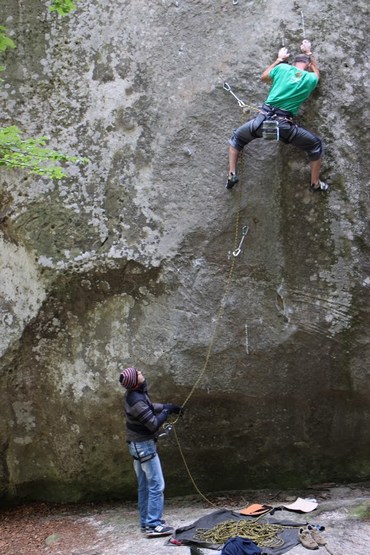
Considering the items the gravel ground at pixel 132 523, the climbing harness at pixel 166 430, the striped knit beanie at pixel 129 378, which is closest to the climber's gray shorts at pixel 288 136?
the striped knit beanie at pixel 129 378

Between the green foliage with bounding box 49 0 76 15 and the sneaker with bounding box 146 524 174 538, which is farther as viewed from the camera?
the sneaker with bounding box 146 524 174 538

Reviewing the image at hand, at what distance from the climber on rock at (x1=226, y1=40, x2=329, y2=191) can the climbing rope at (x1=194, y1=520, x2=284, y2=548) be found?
3.36 meters

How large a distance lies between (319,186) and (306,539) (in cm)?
348

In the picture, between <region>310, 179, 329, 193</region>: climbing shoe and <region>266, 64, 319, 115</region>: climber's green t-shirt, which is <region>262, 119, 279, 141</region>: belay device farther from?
<region>310, 179, 329, 193</region>: climbing shoe

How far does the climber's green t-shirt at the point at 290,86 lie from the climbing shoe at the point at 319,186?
797mm

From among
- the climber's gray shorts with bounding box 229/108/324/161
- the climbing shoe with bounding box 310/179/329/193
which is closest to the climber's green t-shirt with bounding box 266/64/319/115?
the climber's gray shorts with bounding box 229/108/324/161

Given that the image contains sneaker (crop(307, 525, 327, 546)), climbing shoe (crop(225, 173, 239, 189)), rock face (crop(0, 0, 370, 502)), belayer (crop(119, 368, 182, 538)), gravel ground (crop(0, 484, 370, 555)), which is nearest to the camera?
sneaker (crop(307, 525, 327, 546))

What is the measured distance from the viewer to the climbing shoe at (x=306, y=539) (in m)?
5.45

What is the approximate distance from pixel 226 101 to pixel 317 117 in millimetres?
980

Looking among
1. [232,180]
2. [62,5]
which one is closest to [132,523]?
[232,180]

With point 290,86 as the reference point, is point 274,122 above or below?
below

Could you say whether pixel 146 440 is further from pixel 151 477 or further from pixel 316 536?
pixel 316 536

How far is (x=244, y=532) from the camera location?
5.81m

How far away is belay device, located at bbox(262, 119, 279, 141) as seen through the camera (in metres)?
6.65
